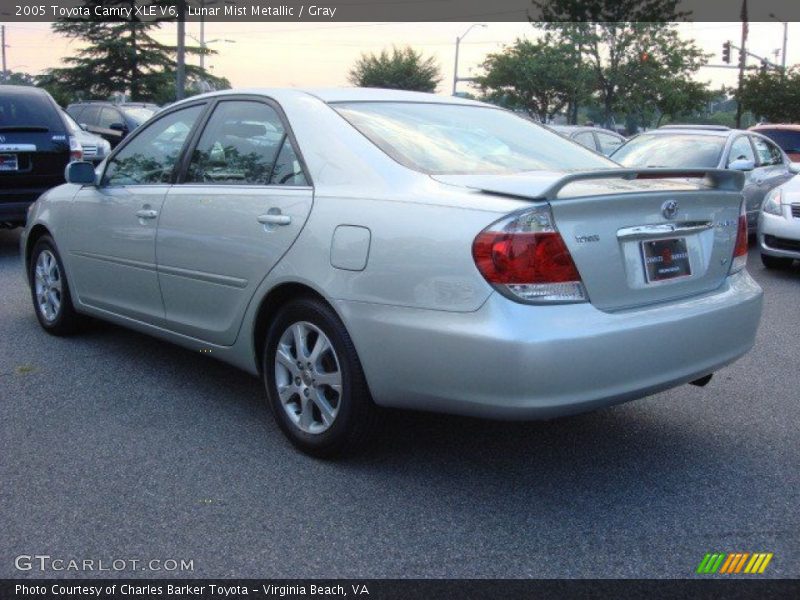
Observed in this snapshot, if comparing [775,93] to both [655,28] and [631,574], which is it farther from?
[631,574]

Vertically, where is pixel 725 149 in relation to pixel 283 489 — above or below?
above

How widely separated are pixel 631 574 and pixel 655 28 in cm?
4107

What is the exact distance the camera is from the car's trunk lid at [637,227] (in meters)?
3.21

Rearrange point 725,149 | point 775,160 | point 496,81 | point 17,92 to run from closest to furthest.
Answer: point 17,92, point 725,149, point 775,160, point 496,81

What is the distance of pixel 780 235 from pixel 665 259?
615 centimetres

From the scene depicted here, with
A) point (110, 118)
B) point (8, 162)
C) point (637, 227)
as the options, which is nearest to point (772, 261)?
point (637, 227)

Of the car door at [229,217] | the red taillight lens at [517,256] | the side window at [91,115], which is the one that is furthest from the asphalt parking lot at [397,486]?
the side window at [91,115]

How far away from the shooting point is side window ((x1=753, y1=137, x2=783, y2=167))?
1175cm

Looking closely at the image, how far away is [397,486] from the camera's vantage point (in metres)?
3.56

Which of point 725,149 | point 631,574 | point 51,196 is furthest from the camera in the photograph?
point 725,149

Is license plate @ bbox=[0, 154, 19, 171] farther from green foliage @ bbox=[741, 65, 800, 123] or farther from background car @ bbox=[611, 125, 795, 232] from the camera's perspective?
green foliage @ bbox=[741, 65, 800, 123]

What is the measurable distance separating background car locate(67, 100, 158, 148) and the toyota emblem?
56.6 ft

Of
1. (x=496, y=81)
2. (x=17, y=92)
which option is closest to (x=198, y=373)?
(x=17, y=92)

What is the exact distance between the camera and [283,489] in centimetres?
350
